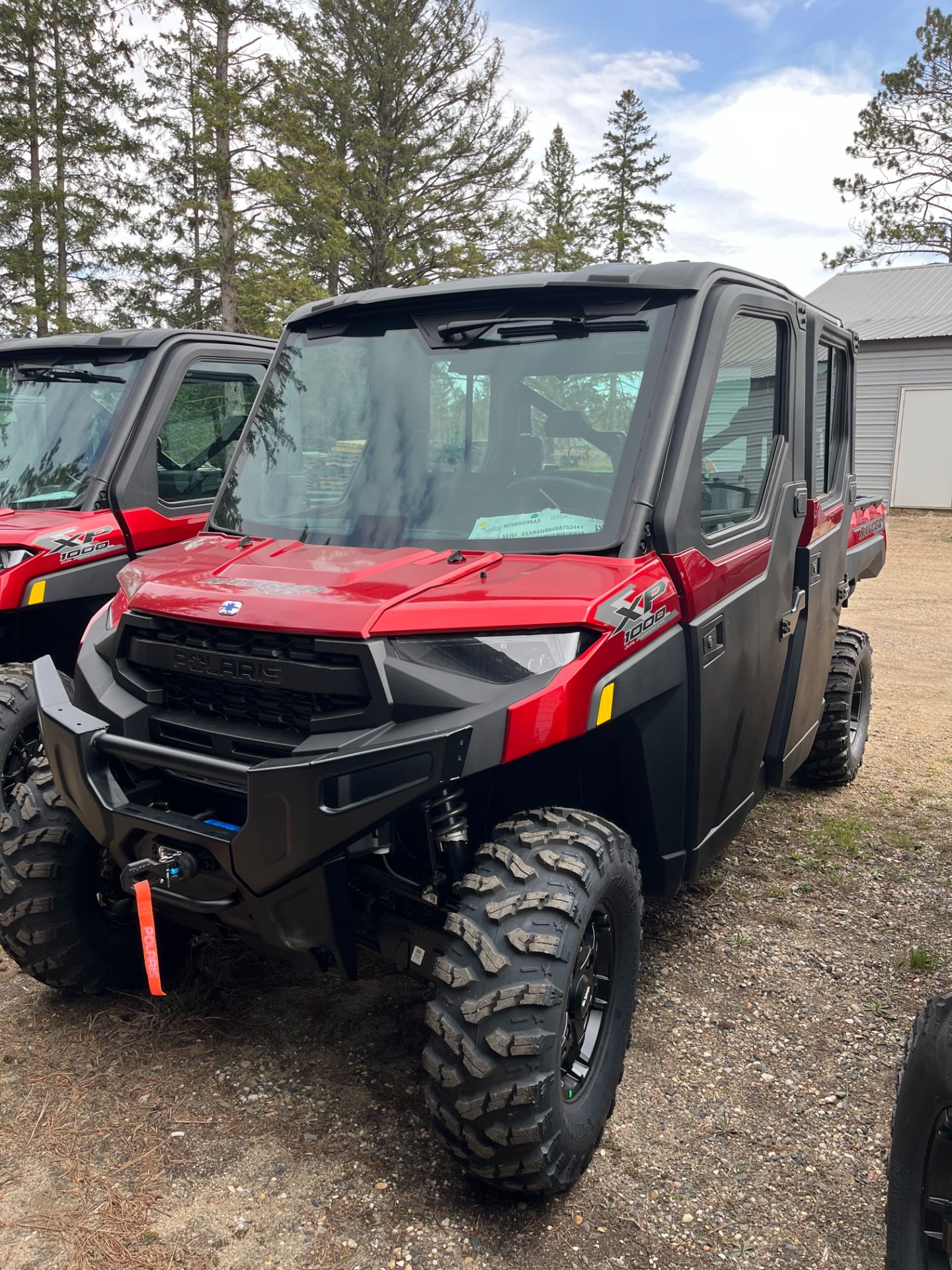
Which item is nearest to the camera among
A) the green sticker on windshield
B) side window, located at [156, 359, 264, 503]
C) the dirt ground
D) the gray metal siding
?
the dirt ground

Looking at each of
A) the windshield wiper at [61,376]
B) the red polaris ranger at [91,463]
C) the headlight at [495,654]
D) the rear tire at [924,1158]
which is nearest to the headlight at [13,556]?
the red polaris ranger at [91,463]

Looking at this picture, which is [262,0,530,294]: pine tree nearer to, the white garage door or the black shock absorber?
the white garage door

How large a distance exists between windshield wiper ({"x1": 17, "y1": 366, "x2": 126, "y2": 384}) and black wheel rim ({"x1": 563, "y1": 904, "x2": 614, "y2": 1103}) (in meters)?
3.88

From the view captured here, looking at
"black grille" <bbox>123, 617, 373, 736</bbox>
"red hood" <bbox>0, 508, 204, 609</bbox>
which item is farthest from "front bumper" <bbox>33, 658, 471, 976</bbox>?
"red hood" <bbox>0, 508, 204, 609</bbox>

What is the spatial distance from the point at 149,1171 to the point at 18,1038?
3.00 ft

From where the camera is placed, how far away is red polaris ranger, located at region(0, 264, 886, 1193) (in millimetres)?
2508

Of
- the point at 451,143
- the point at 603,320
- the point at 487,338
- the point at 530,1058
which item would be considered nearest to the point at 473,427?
the point at 487,338

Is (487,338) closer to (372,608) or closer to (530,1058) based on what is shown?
(372,608)

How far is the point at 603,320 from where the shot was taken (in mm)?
3156

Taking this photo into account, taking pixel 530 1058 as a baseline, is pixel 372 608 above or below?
above

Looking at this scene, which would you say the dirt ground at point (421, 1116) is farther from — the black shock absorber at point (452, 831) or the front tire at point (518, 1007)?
the black shock absorber at point (452, 831)

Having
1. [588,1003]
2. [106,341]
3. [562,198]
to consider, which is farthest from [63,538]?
[562,198]

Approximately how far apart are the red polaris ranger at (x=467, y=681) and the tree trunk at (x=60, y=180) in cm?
1967

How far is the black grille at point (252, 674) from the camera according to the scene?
2.60 meters
